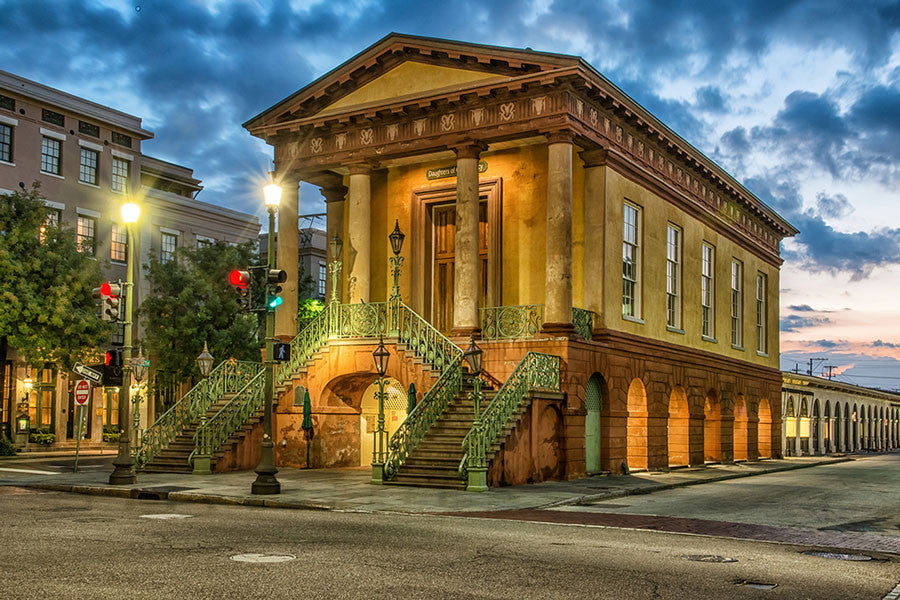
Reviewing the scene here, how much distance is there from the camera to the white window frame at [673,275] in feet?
101

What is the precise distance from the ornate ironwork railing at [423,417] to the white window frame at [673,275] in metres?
10.7

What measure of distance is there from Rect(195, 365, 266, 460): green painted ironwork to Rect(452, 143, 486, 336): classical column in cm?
532

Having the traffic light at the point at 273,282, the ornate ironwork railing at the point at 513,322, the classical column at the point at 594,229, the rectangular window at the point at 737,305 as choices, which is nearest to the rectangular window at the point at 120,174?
the ornate ironwork railing at the point at 513,322

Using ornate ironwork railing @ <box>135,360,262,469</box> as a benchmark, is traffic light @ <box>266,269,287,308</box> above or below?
above

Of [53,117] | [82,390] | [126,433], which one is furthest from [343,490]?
[53,117]

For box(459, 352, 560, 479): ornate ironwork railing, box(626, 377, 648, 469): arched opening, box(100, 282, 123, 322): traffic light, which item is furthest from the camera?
box(626, 377, 648, 469): arched opening

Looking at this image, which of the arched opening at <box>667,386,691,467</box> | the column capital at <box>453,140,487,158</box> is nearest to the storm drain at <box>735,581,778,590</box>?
the column capital at <box>453,140,487,158</box>

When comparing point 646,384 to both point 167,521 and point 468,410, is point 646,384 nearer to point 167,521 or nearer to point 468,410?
point 468,410

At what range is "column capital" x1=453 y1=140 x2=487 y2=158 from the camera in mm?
25250

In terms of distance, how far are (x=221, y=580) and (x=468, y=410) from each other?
1339 centimetres

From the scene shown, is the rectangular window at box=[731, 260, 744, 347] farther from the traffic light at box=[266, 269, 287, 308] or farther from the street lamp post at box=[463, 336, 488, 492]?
the traffic light at box=[266, 269, 287, 308]

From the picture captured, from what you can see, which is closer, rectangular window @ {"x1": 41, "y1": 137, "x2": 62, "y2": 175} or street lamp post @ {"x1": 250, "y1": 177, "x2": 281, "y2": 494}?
street lamp post @ {"x1": 250, "y1": 177, "x2": 281, "y2": 494}

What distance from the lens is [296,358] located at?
26250 millimetres

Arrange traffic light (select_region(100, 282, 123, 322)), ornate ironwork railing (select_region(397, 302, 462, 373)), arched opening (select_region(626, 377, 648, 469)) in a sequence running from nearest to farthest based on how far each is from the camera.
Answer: traffic light (select_region(100, 282, 123, 322)) → ornate ironwork railing (select_region(397, 302, 462, 373)) → arched opening (select_region(626, 377, 648, 469))
